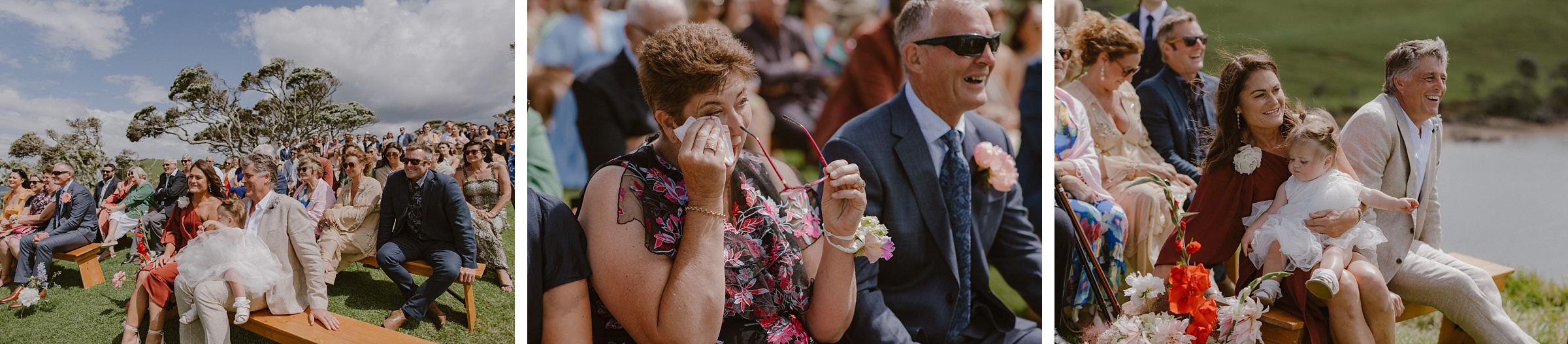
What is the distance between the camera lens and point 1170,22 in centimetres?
399

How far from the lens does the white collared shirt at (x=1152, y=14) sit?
13.3 feet

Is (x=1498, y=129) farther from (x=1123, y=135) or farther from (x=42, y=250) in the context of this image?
(x=42, y=250)

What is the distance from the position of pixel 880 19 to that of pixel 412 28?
205 cm

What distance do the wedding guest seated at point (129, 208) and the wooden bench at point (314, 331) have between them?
0.71 meters

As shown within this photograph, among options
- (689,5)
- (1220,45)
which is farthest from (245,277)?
(1220,45)

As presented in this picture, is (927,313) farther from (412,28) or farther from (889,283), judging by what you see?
(412,28)

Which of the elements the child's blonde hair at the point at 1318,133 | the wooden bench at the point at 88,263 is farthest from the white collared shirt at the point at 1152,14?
the wooden bench at the point at 88,263

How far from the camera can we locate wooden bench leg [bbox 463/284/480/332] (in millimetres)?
3688

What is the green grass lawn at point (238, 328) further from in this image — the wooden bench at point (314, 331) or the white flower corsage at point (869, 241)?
the white flower corsage at point (869, 241)

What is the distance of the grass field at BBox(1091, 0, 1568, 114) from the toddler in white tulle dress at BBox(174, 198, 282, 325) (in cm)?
482

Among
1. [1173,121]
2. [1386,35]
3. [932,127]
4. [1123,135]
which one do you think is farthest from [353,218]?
[1386,35]

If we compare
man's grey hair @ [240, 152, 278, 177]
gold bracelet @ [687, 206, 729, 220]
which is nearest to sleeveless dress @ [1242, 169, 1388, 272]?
gold bracelet @ [687, 206, 729, 220]

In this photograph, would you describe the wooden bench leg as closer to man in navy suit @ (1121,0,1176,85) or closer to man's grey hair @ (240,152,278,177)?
man's grey hair @ (240,152,278,177)

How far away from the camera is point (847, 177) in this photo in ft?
10.3
